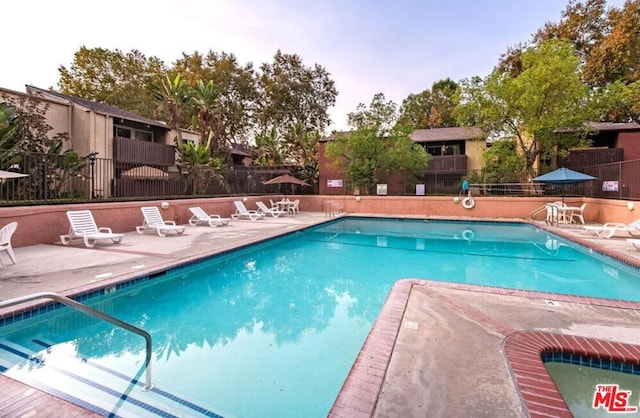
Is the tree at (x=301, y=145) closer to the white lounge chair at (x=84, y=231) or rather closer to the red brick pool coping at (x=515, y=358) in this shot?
the white lounge chair at (x=84, y=231)

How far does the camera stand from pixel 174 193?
14820mm

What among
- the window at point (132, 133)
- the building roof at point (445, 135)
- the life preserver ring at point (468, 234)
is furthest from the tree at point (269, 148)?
the life preserver ring at point (468, 234)

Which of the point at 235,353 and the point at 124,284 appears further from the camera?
the point at 124,284

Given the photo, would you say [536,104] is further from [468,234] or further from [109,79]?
[109,79]

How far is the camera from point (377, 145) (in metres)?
20.7

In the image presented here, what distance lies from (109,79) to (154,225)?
25836mm

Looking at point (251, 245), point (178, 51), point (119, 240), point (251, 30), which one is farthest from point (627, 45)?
point (178, 51)

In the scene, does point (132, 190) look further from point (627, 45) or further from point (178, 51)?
point (627, 45)

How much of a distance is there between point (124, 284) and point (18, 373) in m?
2.68

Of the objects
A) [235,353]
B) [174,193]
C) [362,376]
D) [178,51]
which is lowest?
[235,353]

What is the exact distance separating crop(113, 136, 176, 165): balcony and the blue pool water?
13217 millimetres

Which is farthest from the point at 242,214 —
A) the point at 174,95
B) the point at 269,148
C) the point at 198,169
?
the point at 269,148

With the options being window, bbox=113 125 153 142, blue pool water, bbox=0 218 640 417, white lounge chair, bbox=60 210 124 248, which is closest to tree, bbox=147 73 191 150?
window, bbox=113 125 153 142

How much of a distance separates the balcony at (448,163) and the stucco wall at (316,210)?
4.77 metres
